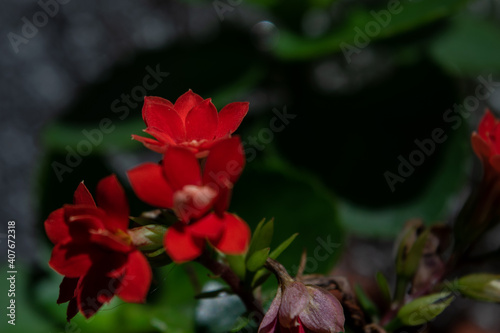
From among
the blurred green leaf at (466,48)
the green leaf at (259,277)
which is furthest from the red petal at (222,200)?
the blurred green leaf at (466,48)

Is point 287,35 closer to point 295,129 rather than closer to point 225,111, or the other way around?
point 295,129

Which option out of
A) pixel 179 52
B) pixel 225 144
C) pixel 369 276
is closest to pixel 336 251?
pixel 225 144

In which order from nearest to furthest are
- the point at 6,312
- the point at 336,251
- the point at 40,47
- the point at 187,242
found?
the point at 187,242 → the point at 336,251 → the point at 6,312 → the point at 40,47

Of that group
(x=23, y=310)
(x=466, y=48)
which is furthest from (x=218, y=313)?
(x=466, y=48)

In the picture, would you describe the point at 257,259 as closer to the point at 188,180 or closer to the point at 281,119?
the point at 188,180

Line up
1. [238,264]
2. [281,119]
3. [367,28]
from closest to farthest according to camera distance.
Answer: [238,264] → [367,28] → [281,119]

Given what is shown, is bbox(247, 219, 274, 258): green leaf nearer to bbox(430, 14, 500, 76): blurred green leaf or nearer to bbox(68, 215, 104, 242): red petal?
bbox(68, 215, 104, 242): red petal
